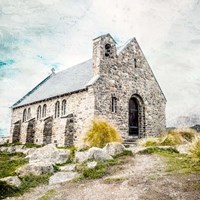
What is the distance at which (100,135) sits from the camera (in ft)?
53.8

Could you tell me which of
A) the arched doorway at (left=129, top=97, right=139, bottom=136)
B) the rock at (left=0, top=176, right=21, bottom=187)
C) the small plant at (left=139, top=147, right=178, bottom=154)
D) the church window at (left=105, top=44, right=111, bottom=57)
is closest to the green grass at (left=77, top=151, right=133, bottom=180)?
the small plant at (left=139, top=147, right=178, bottom=154)

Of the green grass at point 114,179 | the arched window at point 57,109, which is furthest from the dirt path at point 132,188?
the arched window at point 57,109

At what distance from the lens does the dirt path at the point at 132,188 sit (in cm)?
750

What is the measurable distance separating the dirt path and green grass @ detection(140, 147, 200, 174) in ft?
1.81

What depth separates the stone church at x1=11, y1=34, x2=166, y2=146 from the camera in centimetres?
2166

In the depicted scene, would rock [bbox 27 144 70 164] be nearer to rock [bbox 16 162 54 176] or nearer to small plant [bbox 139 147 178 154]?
rock [bbox 16 162 54 176]

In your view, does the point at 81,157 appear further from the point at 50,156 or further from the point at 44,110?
the point at 44,110

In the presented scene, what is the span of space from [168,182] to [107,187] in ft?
6.28

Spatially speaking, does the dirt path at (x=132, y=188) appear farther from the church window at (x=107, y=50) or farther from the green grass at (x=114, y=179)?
the church window at (x=107, y=50)

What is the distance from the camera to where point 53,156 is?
13.5m

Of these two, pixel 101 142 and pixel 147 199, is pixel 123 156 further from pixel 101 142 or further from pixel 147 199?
pixel 147 199

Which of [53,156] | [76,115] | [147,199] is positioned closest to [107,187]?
[147,199]

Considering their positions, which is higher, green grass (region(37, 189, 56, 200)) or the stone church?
the stone church

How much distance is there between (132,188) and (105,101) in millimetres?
13750
